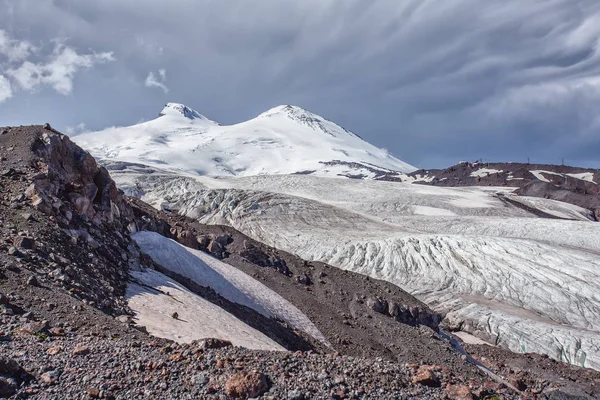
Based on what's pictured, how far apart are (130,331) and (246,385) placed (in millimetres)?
3745

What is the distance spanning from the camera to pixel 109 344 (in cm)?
783

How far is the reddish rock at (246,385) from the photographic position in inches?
254

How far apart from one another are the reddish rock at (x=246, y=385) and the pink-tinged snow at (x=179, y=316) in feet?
13.7

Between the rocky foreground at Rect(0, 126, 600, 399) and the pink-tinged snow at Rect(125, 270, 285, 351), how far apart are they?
0.50 m

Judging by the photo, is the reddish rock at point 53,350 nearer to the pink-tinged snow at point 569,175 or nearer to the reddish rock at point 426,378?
the reddish rock at point 426,378

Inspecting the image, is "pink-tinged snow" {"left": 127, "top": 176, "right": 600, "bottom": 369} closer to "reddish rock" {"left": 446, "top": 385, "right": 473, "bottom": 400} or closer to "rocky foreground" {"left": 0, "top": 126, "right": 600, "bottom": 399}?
"rocky foreground" {"left": 0, "top": 126, "right": 600, "bottom": 399}

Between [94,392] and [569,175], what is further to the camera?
[569,175]

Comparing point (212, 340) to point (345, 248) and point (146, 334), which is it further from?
point (345, 248)

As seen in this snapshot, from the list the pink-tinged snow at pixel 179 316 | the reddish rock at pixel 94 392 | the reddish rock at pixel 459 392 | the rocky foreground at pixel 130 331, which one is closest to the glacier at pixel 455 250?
the rocky foreground at pixel 130 331

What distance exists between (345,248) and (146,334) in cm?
2684

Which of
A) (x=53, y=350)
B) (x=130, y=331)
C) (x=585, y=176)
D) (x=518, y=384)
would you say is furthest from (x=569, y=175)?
(x=53, y=350)

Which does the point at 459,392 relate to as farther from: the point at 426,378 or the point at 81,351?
the point at 81,351

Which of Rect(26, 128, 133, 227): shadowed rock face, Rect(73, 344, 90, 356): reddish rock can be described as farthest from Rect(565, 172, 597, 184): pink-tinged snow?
Rect(73, 344, 90, 356): reddish rock

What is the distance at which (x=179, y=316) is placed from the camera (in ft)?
40.4
